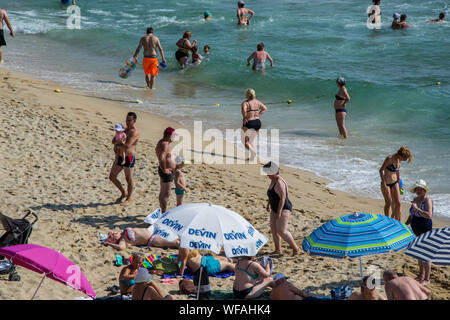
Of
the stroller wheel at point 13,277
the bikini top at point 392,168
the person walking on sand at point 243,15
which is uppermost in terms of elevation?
the person walking on sand at point 243,15

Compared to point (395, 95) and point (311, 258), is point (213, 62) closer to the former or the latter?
point (395, 95)

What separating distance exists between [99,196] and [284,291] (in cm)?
384

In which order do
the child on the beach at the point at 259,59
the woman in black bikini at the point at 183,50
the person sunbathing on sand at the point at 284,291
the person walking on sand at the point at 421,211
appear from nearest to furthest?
the person sunbathing on sand at the point at 284,291, the person walking on sand at the point at 421,211, the child on the beach at the point at 259,59, the woman in black bikini at the point at 183,50

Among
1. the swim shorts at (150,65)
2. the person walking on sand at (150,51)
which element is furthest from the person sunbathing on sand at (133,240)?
the swim shorts at (150,65)

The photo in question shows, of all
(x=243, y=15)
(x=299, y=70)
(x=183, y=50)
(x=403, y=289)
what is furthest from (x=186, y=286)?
(x=243, y=15)

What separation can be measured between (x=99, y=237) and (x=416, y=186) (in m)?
3.92

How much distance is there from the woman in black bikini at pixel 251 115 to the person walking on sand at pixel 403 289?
5.72m

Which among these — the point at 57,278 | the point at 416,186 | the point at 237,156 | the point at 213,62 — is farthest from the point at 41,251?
the point at 213,62

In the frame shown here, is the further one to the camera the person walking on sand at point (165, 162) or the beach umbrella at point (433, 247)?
the person walking on sand at point (165, 162)

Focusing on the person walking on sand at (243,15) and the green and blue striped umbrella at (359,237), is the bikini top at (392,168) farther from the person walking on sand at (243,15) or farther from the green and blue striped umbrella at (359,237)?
the person walking on sand at (243,15)

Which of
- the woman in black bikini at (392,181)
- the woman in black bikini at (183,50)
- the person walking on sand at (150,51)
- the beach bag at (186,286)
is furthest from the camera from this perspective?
the woman in black bikini at (183,50)

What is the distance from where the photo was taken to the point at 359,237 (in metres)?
6.00

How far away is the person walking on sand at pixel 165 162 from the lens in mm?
8094
